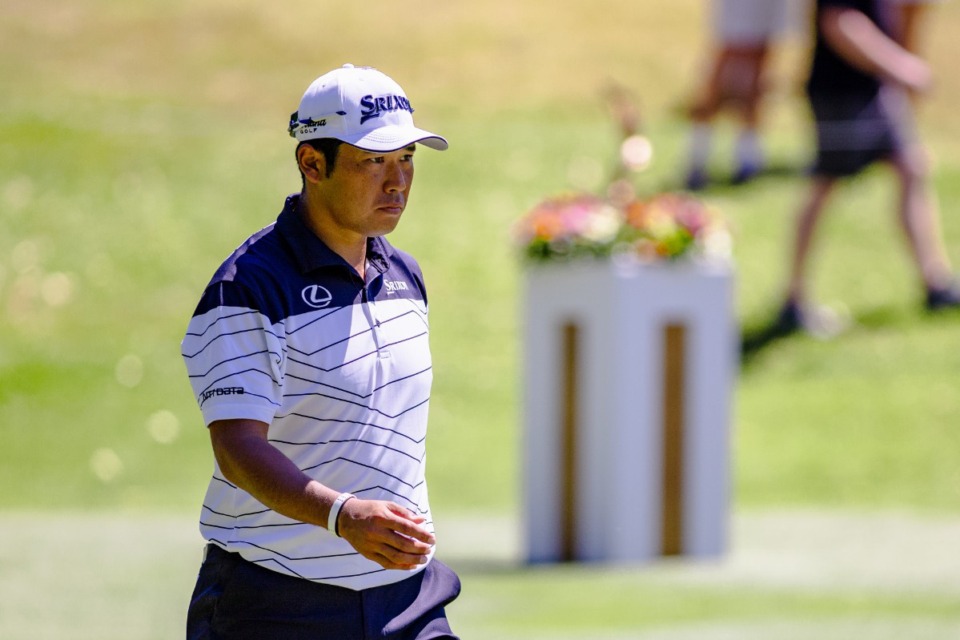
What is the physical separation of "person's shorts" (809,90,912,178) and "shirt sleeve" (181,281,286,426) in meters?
10.9

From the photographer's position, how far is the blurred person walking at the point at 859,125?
13352mm

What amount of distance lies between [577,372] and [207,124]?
8.20m

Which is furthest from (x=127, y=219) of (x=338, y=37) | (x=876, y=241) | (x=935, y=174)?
(x=935, y=174)

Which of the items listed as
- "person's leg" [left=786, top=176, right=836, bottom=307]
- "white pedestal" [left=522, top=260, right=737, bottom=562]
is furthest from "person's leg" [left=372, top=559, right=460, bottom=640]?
"person's leg" [left=786, top=176, right=836, bottom=307]

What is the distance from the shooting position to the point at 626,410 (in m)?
9.01

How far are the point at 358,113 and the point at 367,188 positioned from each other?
0.13 metres

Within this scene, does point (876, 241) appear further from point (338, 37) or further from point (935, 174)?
point (338, 37)

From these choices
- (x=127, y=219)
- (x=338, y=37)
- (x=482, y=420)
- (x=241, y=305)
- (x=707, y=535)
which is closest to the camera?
(x=241, y=305)

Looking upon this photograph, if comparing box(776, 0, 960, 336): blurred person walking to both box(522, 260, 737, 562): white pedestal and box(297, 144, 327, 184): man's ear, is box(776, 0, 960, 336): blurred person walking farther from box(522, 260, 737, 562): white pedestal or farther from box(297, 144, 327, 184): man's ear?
box(297, 144, 327, 184): man's ear

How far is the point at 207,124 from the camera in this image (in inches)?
655

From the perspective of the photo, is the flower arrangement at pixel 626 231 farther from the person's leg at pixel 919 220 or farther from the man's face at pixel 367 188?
the man's face at pixel 367 188

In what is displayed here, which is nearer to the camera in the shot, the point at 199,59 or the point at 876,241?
the point at 876,241

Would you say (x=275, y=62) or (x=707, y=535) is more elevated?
(x=275, y=62)

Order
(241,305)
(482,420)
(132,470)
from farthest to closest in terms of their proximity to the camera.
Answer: (482,420) < (132,470) < (241,305)
